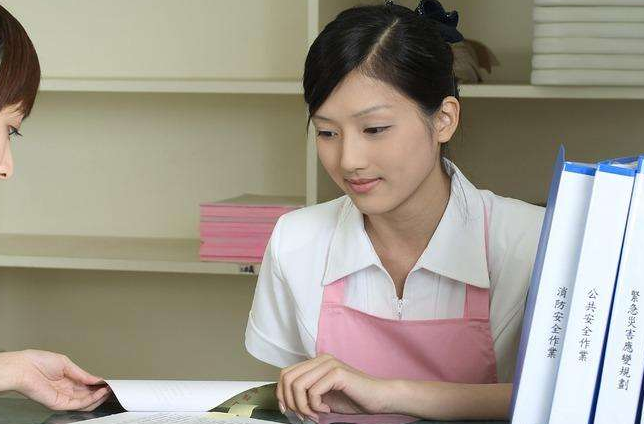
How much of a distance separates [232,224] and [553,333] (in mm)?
1364

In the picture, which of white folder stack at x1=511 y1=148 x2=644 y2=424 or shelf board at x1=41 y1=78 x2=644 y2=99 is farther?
shelf board at x1=41 y1=78 x2=644 y2=99

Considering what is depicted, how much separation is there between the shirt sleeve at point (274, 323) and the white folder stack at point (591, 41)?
0.72 meters

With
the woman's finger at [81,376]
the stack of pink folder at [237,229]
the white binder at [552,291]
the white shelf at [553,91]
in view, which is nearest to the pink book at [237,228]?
the stack of pink folder at [237,229]

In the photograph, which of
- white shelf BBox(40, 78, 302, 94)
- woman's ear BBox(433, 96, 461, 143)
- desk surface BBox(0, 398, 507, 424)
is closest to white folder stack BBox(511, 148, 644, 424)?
desk surface BBox(0, 398, 507, 424)

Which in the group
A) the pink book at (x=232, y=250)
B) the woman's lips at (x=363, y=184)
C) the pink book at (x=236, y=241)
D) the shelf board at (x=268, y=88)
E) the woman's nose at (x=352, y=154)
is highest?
the shelf board at (x=268, y=88)

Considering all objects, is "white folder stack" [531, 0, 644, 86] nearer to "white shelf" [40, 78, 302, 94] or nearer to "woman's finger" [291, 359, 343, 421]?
"white shelf" [40, 78, 302, 94]

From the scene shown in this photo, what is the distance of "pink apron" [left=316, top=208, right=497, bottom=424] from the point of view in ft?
4.27

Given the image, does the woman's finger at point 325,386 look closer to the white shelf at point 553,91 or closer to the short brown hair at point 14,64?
the short brown hair at point 14,64

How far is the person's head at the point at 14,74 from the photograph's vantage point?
1090 millimetres

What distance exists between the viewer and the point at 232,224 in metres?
2.08

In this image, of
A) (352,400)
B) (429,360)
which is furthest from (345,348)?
(352,400)

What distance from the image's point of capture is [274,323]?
56.2 inches

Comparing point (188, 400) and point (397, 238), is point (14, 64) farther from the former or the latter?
point (397, 238)

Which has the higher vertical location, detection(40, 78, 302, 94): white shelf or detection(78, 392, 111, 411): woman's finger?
detection(40, 78, 302, 94): white shelf
